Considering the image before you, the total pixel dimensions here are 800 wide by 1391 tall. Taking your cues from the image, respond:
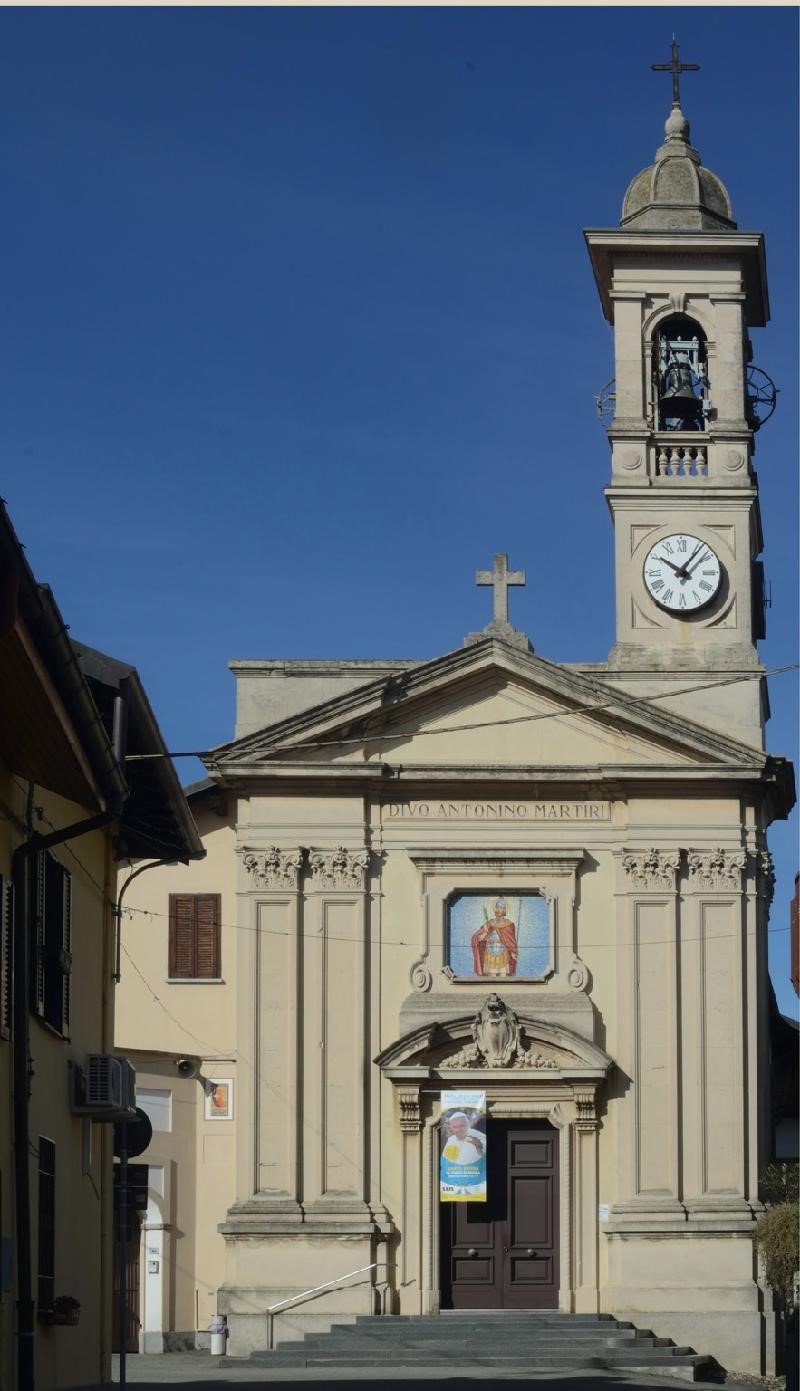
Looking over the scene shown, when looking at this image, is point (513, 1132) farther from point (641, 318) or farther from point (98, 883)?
point (98, 883)

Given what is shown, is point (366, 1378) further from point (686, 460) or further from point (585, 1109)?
point (686, 460)

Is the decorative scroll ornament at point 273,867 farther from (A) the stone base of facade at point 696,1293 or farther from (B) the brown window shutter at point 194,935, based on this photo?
(A) the stone base of facade at point 696,1293

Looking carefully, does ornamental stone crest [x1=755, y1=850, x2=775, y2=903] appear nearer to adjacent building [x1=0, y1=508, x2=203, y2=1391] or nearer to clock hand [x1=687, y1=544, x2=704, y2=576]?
clock hand [x1=687, y1=544, x2=704, y2=576]

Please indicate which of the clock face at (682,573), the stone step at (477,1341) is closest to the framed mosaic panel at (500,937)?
the clock face at (682,573)

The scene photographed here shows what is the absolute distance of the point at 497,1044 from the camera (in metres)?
35.1

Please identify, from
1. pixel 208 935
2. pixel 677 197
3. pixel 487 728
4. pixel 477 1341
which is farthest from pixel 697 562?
pixel 477 1341

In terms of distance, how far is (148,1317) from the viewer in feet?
117

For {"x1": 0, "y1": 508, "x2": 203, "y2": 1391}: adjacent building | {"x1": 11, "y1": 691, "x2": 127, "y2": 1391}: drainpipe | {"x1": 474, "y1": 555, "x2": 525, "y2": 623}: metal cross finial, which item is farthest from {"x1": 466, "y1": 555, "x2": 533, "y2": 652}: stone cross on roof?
{"x1": 11, "y1": 691, "x2": 127, "y2": 1391}: drainpipe

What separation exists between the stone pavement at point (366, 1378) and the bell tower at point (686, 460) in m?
10.2

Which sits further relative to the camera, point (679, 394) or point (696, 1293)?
point (679, 394)

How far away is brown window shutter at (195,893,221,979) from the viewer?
1455 inches

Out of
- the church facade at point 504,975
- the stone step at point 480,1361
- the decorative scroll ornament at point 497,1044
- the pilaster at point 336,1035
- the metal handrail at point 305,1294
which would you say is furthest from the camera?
the decorative scroll ornament at point 497,1044

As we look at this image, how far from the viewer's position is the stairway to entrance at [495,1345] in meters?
31.4

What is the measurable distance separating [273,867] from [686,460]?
832 cm
